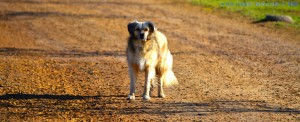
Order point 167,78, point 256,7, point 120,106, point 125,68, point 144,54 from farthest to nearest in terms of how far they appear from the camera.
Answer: point 256,7 → point 125,68 → point 167,78 → point 144,54 → point 120,106

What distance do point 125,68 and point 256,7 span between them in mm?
12454

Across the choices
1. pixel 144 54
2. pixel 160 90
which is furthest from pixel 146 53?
pixel 160 90

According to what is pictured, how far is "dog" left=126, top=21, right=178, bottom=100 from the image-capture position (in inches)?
410

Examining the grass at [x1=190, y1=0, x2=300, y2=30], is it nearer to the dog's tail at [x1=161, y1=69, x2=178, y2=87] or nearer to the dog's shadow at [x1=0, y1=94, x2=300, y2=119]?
the dog's tail at [x1=161, y1=69, x2=178, y2=87]

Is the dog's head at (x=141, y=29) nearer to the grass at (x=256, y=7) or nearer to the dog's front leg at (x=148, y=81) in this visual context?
the dog's front leg at (x=148, y=81)

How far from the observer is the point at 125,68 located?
14250mm

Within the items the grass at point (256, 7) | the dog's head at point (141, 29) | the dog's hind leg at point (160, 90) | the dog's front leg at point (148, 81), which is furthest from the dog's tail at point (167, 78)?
the grass at point (256, 7)

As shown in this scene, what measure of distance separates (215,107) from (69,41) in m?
9.48

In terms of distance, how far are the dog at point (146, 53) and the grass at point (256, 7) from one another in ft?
39.1

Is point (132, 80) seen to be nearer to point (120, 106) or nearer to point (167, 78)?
point (120, 106)

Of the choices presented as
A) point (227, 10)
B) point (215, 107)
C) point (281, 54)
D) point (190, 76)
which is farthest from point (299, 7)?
point (215, 107)

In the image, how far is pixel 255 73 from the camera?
13.5m

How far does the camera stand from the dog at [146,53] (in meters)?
10.4

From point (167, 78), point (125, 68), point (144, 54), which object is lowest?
point (125, 68)
